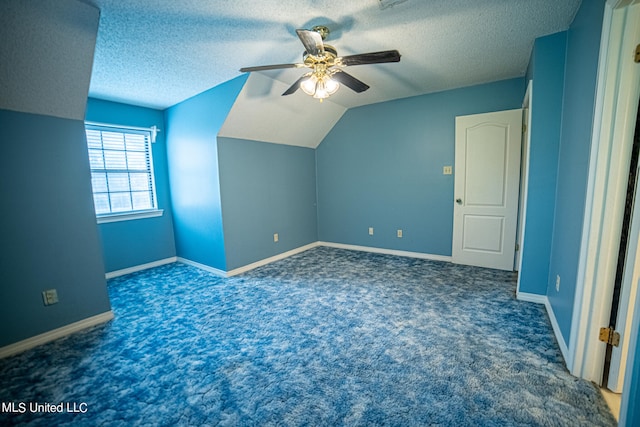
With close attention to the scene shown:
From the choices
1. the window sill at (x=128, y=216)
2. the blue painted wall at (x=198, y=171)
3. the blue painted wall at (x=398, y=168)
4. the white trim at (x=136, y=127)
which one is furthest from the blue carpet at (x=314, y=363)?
the white trim at (x=136, y=127)

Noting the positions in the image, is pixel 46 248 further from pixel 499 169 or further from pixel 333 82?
pixel 499 169

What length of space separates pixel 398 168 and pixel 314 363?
3216mm

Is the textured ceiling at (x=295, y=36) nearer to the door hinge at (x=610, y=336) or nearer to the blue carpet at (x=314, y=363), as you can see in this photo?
the door hinge at (x=610, y=336)

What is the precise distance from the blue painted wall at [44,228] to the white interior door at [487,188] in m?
4.25

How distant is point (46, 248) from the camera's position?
2197 millimetres

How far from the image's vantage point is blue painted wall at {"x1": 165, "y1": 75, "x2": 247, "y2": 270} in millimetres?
3328

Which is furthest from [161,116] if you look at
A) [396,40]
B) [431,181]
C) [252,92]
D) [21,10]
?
[431,181]

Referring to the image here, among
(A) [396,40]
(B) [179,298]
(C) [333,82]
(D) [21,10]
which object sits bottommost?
(B) [179,298]

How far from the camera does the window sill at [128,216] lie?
3541 millimetres

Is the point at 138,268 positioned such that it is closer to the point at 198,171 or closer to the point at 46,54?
the point at 198,171

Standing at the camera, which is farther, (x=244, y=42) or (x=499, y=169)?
(x=499, y=169)

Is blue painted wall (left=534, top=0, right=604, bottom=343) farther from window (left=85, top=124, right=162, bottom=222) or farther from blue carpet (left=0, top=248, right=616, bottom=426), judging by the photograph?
window (left=85, top=124, right=162, bottom=222)

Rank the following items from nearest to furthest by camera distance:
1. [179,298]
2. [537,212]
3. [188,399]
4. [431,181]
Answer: [188,399] < [537,212] < [179,298] < [431,181]

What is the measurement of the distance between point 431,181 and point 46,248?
4.40 m
